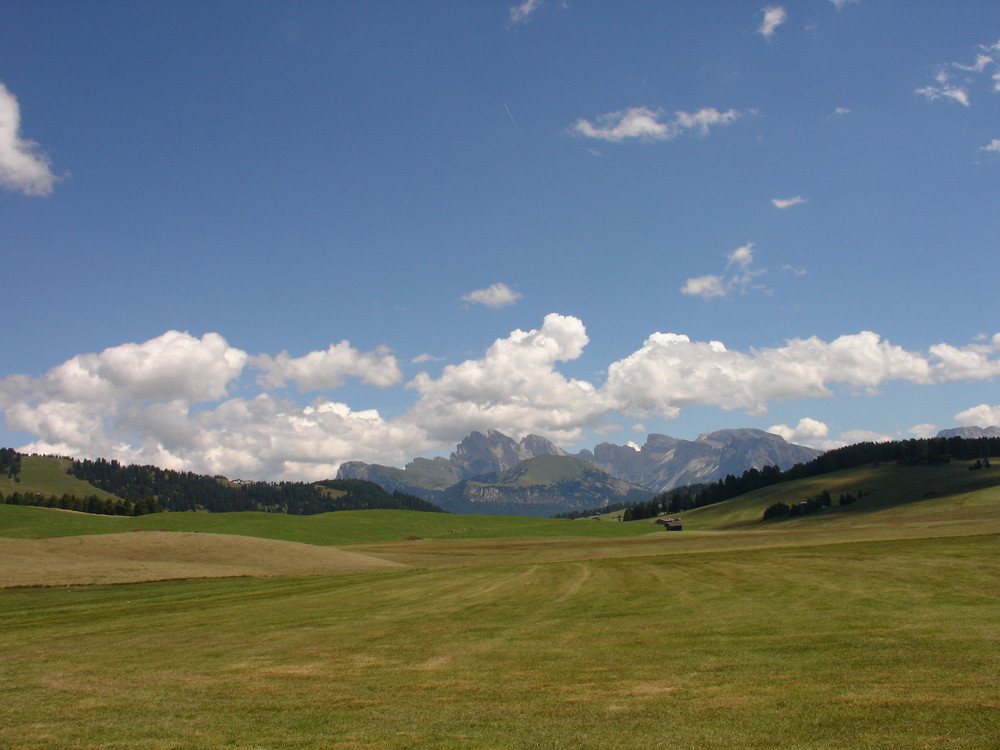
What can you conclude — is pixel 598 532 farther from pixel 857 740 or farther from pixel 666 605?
pixel 857 740

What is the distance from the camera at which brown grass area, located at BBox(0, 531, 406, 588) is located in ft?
185

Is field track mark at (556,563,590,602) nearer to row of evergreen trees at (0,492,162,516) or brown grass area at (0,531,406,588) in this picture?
brown grass area at (0,531,406,588)

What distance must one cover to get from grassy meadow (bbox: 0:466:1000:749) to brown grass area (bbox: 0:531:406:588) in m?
10.9

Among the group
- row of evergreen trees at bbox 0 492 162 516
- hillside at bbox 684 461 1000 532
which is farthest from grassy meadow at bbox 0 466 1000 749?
row of evergreen trees at bbox 0 492 162 516

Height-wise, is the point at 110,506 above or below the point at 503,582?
above

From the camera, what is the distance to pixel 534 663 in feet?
65.2

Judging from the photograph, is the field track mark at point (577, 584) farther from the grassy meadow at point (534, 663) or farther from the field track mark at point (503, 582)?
the field track mark at point (503, 582)

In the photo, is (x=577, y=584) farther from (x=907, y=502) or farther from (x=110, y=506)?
(x=110, y=506)

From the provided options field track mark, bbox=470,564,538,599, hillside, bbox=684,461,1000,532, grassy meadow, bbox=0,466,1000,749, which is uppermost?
grassy meadow, bbox=0,466,1000,749

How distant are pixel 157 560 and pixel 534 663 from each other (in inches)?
2616

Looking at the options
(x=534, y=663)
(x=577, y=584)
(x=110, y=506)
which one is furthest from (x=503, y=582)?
(x=110, y=506)

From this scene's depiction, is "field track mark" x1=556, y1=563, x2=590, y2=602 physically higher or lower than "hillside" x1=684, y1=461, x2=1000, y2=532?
higher

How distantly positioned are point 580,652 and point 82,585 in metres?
49.0

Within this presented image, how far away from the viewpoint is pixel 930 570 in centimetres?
3781
